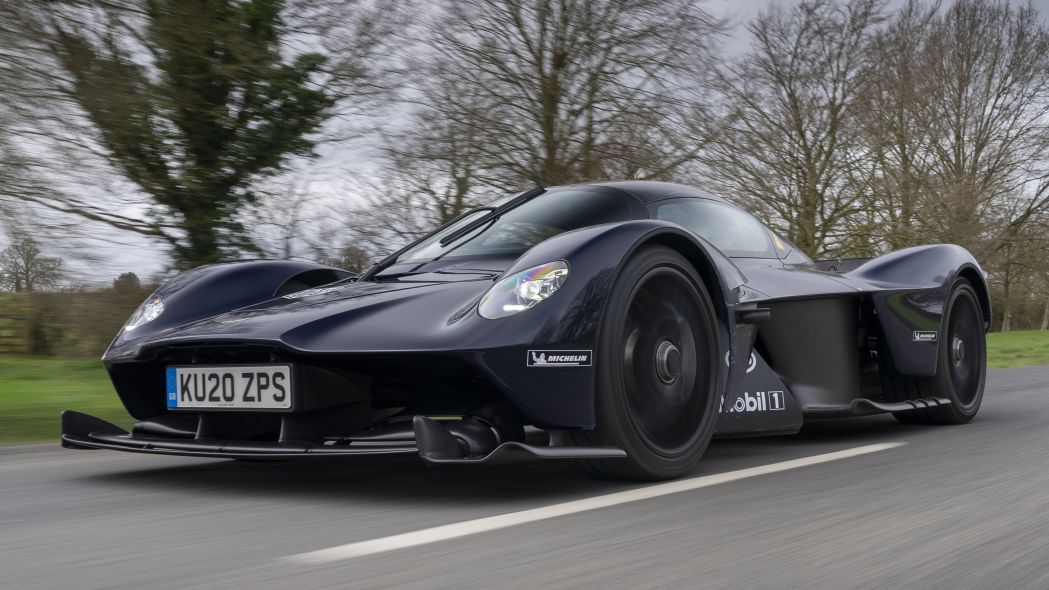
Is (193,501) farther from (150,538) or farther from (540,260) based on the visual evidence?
(540,260)

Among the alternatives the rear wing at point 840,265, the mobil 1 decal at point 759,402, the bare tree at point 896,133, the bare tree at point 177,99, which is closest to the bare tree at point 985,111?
the bare tree at point 896,133

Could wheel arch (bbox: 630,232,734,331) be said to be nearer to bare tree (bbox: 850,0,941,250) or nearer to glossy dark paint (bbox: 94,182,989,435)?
glossy dark paint (bbox: 94,182,989,435)

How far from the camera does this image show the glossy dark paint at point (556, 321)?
3.09 meters

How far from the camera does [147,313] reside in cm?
402

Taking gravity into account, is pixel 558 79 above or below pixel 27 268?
above

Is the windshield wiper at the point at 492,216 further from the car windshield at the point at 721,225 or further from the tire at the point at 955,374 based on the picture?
the tire at the point at 955,374

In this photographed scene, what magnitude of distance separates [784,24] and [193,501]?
18.3m

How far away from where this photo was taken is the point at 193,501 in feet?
10.4

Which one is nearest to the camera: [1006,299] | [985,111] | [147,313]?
[147,313]

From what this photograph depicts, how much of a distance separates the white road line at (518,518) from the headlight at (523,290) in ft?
1.99

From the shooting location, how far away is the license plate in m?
3.19

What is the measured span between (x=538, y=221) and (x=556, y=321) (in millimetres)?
1134

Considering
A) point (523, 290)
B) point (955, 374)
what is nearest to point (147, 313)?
point (523, 290)

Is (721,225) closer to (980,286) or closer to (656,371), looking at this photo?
(656,371)
